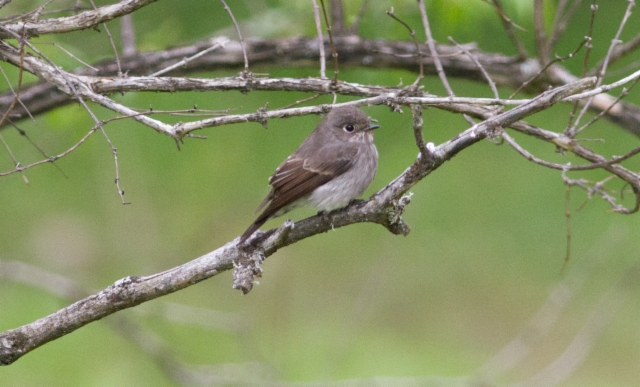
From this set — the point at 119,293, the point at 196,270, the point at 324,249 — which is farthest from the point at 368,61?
the point at 324,249

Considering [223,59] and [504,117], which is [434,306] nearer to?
[223,59]

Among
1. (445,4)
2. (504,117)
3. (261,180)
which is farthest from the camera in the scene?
(261,180)

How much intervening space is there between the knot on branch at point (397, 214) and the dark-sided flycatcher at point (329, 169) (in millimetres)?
722

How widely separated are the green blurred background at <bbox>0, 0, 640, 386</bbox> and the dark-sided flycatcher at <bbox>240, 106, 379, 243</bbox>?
1651 mm

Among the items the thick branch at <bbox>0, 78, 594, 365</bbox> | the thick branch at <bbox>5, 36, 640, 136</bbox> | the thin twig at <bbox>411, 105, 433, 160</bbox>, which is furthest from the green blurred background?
the thin twig at <bbox>411, 105, 433, 160</bbox>

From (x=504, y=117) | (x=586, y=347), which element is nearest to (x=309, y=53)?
(x=504, y=117)

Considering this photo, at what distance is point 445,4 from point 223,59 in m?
1.57

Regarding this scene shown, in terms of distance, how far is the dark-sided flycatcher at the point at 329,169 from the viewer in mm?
4535

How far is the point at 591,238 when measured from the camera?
28.5 feet

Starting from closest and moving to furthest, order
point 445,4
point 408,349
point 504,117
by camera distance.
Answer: point 504,117
point 445,4
point 408,349

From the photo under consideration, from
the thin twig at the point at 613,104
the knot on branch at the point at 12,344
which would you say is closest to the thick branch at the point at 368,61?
the thin twig at the point at 613,104

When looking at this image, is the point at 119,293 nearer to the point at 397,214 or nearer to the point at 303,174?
the point at 397,214

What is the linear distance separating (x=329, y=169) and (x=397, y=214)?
118 centimetres

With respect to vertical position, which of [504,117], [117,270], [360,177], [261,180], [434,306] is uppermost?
[261,180]
